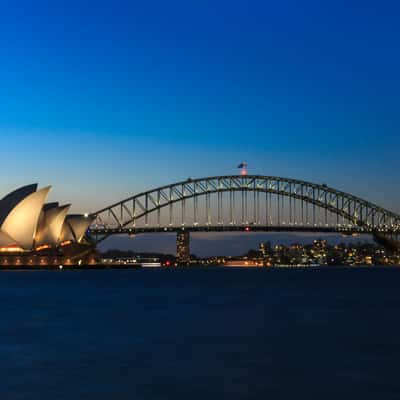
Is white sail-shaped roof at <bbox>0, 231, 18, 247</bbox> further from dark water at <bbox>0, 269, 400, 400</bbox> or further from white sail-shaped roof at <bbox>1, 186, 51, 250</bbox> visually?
dark water at <bbox>0, 269, 400, 400</bbox>

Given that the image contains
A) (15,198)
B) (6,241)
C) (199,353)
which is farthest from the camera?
(6,241)

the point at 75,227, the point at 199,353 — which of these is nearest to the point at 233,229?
the point at 75,227

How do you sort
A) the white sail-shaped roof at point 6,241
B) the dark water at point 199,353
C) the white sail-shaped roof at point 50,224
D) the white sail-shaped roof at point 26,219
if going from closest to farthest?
the dark water at point 199,353
the white sail-shaped roof at point 26,219
the white sail-shaped roof at point 6,241
the white sail-shaped roof at point 50,224

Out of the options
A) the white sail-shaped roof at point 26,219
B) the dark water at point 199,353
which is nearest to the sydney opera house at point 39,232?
the white sail-shaped roof at point 26,219

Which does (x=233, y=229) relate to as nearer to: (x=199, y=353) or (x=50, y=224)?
(x=50, y=224)

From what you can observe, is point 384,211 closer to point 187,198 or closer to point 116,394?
point 187,198

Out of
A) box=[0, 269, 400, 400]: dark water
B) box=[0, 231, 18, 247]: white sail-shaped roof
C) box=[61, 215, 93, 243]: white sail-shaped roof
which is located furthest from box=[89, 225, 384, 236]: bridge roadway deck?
box=[0, 269, 400, 400]: dark water

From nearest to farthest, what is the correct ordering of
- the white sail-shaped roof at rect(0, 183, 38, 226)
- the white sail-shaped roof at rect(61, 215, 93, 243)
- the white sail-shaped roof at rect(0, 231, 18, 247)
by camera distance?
1. the white sail-shaped roof at rect(0, 183, 38, 226)
2. the white sail-shaped roof at rect(0, 231, 18, 247)
3. the white sail-shaped roof at rect(61, 215, 93, 243)

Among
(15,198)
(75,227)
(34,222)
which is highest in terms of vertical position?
(15,198)

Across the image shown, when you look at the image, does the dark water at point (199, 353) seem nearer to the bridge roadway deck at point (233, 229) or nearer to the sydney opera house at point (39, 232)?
the sydney opera house at point (39, 232)
